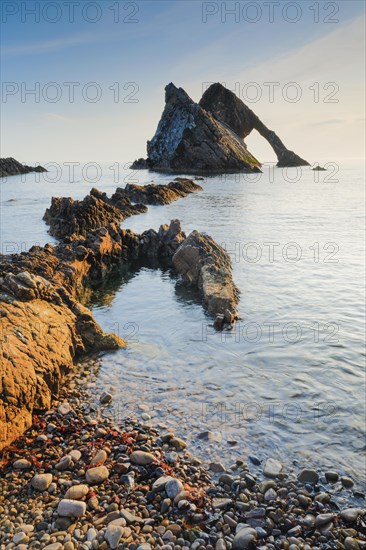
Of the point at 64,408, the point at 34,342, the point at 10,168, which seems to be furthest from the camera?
the point at 10,168

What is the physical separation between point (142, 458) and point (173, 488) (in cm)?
93

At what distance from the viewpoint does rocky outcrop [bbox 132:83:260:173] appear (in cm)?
13025

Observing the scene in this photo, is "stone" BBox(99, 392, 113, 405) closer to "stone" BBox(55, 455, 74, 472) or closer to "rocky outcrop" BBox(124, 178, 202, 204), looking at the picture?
"stone" BBox(55, 455, 74, 472)

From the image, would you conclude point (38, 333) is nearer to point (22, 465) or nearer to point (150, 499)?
point (22, 465)

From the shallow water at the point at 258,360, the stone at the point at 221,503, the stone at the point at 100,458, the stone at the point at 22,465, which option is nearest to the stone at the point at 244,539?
the stone at the point at 221,503

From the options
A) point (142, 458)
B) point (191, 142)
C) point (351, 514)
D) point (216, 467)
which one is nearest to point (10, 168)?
point (191, 142)

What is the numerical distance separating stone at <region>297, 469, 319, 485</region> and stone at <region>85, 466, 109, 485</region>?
10.8ft

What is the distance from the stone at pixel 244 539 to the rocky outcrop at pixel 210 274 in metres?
8.62

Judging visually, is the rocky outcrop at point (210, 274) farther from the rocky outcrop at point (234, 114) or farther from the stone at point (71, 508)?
the rocky outcrop at point (234, 114)

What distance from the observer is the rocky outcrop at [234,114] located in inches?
6393

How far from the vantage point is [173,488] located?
6648mm

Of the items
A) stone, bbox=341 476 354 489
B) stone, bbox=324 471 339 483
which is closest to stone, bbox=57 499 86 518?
stone, bbox=324 471 339 483

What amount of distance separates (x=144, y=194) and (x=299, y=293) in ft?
129

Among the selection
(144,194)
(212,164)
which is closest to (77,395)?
(144,194)
